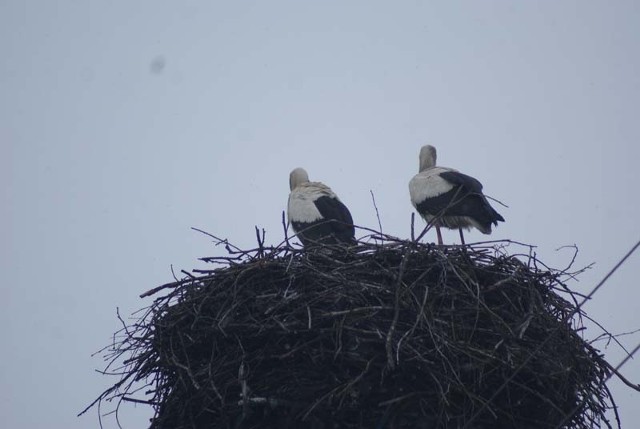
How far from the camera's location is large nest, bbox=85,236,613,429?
16.3 ft

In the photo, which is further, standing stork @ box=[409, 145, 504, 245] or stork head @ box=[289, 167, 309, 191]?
stork head @ box=[289, 167, 309, 191]

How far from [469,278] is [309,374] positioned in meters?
1.15

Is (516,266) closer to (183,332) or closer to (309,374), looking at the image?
(309,374)

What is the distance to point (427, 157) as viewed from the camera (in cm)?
923

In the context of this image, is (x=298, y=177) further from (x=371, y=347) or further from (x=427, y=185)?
(x=371, y=347)

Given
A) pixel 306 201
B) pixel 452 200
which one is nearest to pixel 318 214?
pixel 306 201

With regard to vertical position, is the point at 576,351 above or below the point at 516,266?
below

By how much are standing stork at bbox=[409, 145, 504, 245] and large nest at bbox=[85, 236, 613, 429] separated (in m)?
1.92

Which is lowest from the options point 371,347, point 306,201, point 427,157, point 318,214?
point 371,347

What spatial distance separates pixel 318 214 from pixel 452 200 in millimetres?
1170

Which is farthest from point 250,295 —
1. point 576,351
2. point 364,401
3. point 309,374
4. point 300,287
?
point 576,351

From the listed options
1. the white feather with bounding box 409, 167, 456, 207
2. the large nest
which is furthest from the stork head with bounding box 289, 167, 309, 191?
the large nest

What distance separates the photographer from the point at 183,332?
18.1 feet

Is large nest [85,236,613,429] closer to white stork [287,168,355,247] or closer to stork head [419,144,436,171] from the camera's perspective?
white stork [287,168,355,247]
